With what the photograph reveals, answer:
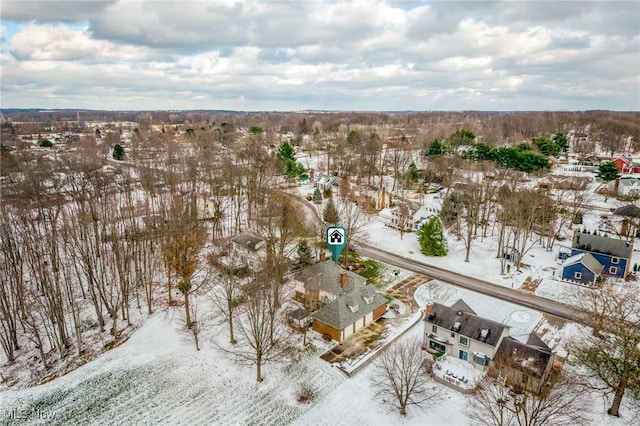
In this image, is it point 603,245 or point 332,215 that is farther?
point 332,215

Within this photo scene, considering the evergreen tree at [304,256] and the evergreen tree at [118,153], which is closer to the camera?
the evergreen tree at [304,256]

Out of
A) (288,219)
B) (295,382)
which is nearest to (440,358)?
(295,382)

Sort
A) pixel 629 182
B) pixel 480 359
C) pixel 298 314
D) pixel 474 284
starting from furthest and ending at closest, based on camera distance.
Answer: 1. pixel 629 182
2. pixel 474 284
3. pixel 298 314
4. pixel 480 359

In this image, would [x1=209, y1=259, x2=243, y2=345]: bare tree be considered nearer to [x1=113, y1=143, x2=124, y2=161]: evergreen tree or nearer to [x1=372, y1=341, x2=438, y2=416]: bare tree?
[x1=372, y1=341, x2=438, y2=416]: bare tree

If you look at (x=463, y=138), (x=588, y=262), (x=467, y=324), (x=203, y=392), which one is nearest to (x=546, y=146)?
(x=463, y=138)

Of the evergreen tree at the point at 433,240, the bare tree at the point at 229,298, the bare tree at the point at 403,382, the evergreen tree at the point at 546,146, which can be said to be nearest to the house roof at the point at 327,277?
the bare tree at the point at 229,298

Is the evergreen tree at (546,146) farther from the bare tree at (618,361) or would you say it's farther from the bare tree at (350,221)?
the bare tree at (618,361)

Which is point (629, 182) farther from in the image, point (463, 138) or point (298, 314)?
point (298, 314)
